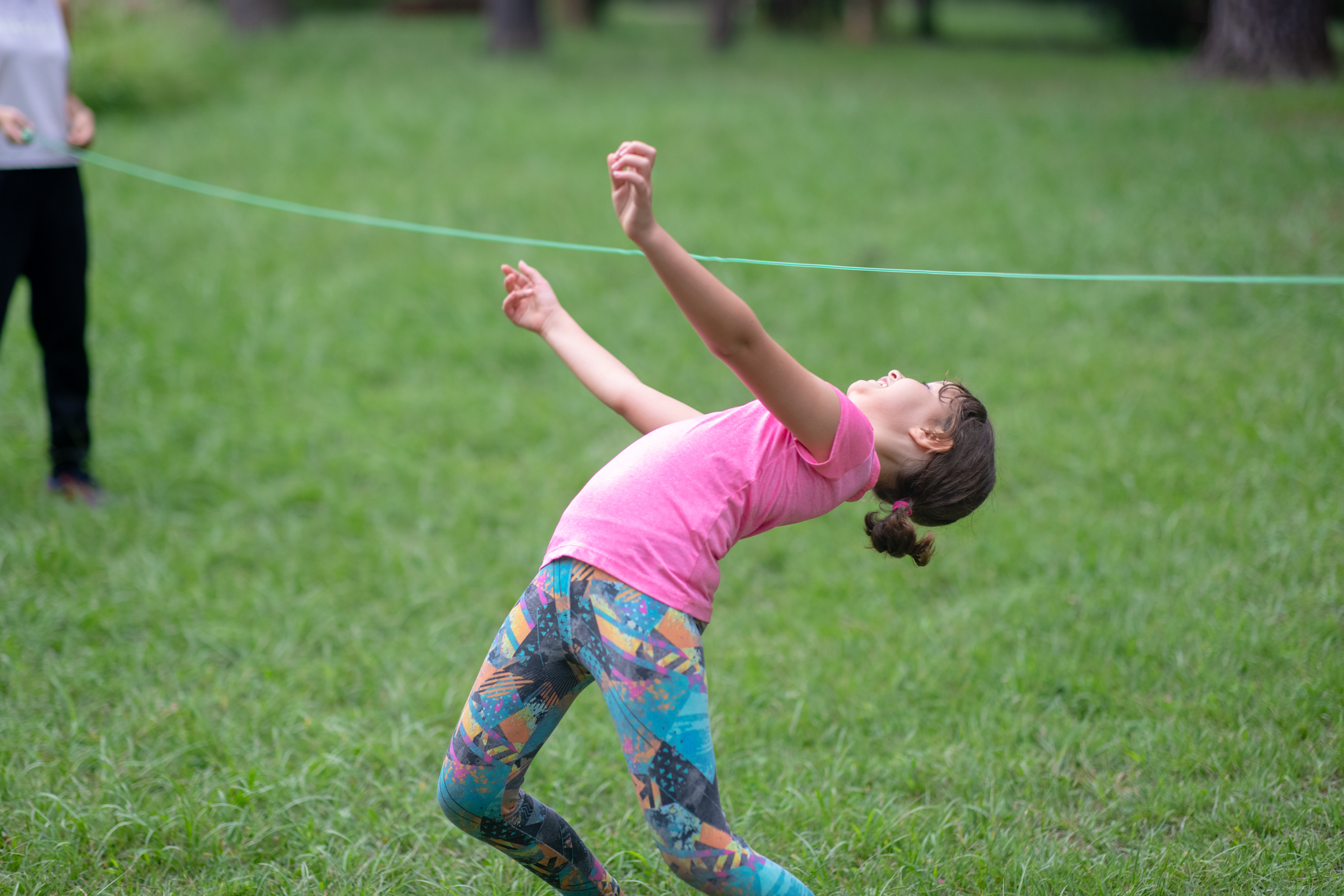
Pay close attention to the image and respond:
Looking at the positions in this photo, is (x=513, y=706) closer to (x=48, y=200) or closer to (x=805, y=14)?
(x=48, y=200)

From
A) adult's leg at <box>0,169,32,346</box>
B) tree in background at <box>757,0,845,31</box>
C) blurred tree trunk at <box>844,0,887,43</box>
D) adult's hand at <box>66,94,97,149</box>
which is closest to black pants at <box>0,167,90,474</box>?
adult's leg at <box>0,169,32,346</box>

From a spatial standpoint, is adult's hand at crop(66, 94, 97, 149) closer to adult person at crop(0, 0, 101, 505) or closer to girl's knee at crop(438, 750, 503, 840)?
adult person at crop(0, 0, 101, 505)

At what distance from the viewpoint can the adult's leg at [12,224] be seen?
3.75 meters

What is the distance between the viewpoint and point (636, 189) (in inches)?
65.6

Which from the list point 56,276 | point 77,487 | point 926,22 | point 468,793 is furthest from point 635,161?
point 926,22

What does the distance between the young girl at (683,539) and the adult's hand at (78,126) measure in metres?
3.08

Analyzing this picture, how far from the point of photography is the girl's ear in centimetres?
194

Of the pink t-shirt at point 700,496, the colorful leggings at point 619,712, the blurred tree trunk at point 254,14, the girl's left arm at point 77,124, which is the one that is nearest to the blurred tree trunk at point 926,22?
the blurred tree trunk at point 254,14

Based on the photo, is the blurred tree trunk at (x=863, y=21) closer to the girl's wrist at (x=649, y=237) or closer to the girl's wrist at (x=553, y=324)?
the girl's wrist at (x=553, y=324)

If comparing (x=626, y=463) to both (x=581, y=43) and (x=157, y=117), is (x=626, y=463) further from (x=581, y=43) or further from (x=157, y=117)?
(x=581, y=43)

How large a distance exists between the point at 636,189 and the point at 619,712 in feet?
2.86

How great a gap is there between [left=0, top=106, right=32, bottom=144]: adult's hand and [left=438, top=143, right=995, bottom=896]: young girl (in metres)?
2.76

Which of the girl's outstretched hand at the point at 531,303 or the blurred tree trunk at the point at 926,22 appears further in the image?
the blurred tree trunk at the point at 926,22

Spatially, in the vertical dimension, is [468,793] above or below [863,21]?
below
